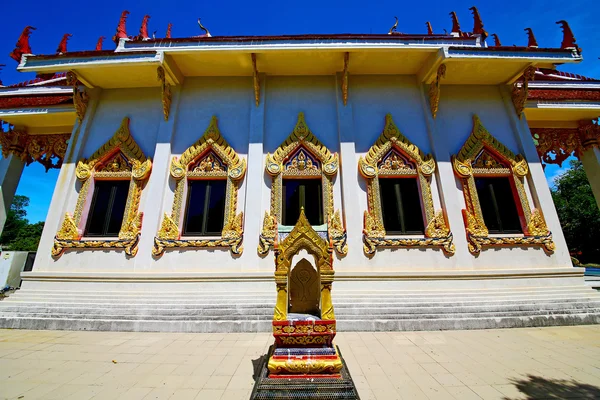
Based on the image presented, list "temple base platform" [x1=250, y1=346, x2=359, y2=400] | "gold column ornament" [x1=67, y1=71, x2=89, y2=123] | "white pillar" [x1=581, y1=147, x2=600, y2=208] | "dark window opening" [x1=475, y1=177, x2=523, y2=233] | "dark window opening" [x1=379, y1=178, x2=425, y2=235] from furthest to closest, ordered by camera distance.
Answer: "white pillar" [x1=581, y1=147, x2=600, y2=208]
"gold column ornament" [x1=67, y1=71, x2=89, y2=123]
"dark window opening" [x1=475, y1=177, x2=523, y2=233]
"dark window opening" [x1=379, y1=178, x2=425, y2=235]
"temple base platform" [x1=250, y1=346, x2=359, y2=400]

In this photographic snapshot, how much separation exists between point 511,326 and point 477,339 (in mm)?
1198

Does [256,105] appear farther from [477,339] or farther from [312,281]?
[477,339]

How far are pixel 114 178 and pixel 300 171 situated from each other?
4.60 meters

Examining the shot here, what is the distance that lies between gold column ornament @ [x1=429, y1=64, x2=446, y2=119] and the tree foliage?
40066 mm

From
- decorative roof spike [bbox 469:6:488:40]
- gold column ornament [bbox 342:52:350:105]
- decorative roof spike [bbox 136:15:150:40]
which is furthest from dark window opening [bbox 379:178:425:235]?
decorative roof spike [bbox 136:15:150:40]

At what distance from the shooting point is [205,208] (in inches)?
246

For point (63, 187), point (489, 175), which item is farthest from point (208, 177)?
point (489, 175)

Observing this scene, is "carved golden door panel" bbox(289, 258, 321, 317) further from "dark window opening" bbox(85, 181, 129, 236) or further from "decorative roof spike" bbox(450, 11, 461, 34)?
"decorative roof spike" bbox(450, 11, 461, 34)

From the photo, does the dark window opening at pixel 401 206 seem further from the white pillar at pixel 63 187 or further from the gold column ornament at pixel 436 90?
the white pillar at pixel 63 187

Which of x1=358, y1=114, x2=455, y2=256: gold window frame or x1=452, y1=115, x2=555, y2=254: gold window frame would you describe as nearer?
x1=358, y1=114, x2=455, y2=256: gold window frame

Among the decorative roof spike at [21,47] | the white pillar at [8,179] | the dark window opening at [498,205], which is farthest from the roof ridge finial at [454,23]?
the white pillar at [8,179]

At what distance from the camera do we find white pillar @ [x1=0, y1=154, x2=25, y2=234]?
286 inches

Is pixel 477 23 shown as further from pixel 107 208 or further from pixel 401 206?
pixel 107 208

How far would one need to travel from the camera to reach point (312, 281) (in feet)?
11.9
